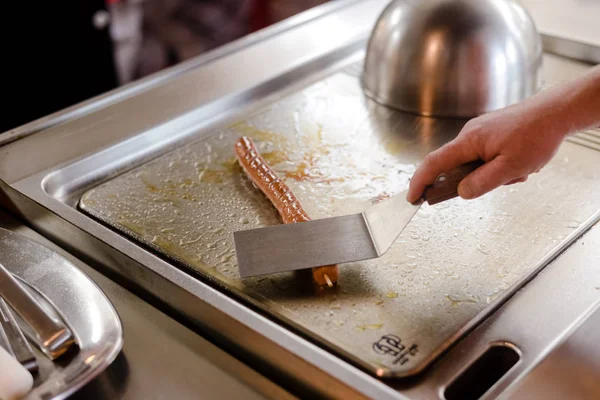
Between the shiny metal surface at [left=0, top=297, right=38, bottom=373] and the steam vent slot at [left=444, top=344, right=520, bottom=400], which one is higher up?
the shiny metal surface at [left=0, top=297, right=38, bottom=373]

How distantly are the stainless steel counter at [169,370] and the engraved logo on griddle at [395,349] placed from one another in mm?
108

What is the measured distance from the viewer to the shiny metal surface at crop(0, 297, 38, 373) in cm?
72

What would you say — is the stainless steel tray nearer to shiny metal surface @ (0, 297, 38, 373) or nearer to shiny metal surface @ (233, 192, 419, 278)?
shiny metal surface @ (233, 192, 419, 278)

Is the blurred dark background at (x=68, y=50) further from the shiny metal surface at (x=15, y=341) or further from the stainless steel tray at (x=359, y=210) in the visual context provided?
the shiny metal surface at (x=15, y=341)

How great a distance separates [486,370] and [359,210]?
32cm

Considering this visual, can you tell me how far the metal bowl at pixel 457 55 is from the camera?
1170 millimetres


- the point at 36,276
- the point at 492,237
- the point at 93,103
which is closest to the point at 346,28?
the point at 93,103

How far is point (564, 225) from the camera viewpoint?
3.03 feet

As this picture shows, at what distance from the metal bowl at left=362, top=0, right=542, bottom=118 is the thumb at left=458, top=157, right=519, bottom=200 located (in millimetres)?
409

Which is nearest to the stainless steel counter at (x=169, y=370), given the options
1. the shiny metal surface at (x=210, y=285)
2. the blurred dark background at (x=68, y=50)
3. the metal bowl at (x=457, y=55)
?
the shiny metal surface at (x=210, y=285)

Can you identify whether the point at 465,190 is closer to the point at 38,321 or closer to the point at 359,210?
the point at 359,210

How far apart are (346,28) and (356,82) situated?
20 cm

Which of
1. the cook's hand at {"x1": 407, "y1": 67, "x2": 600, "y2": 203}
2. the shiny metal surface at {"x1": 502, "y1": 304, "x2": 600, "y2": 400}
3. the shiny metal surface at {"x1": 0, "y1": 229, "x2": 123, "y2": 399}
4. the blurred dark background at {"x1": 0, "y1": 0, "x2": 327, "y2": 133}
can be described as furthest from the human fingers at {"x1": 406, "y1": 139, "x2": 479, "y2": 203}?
the blurred dark background at {"x1": 0, "y1": 0, "x2": 327, "y2": 133}

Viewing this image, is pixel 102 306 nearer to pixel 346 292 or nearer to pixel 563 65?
pixel 346 292
